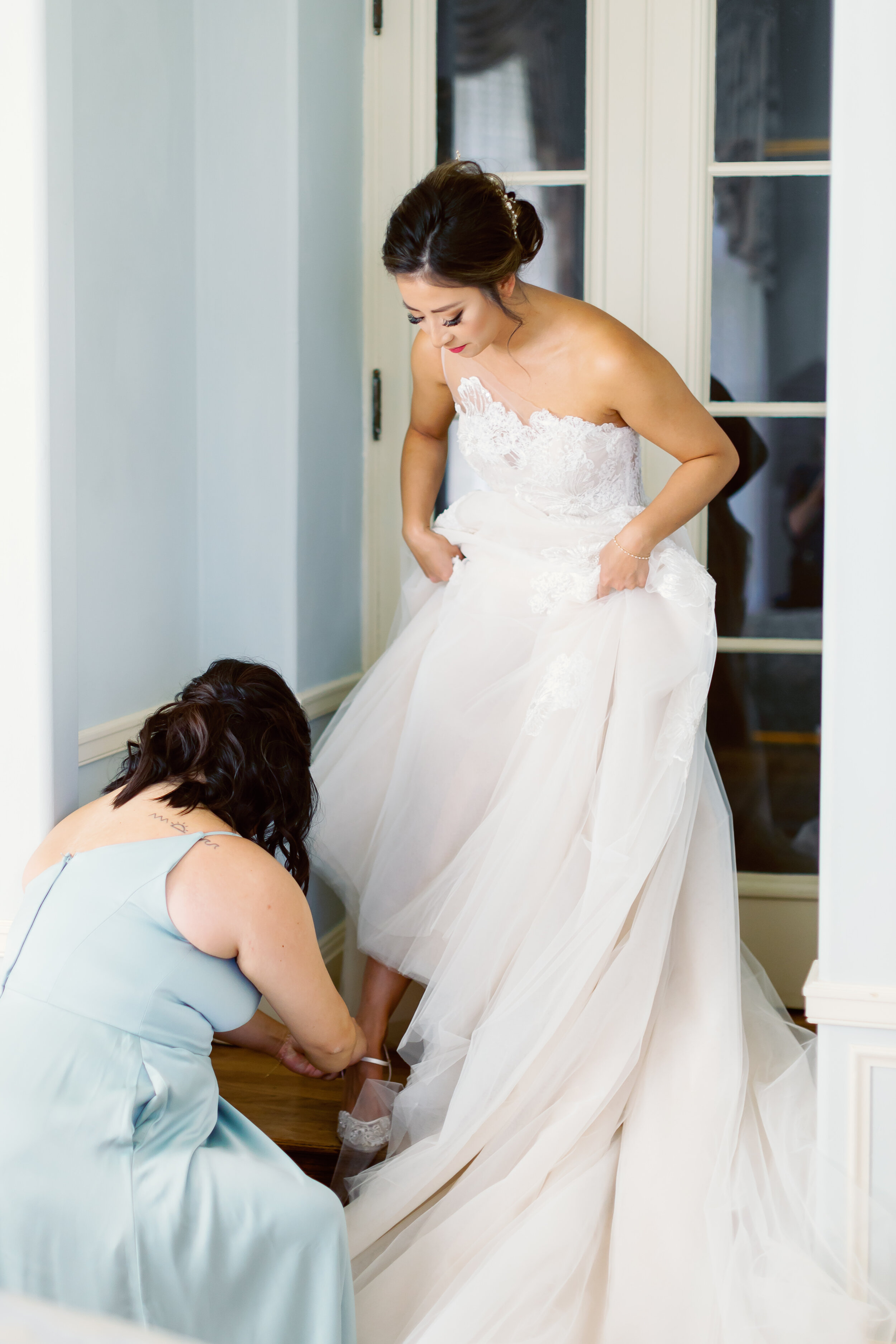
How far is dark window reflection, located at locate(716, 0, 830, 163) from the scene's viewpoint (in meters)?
2.50

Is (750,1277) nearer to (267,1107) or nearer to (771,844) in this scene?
(267,1107)

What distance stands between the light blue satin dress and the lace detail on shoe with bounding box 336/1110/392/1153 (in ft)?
1.58

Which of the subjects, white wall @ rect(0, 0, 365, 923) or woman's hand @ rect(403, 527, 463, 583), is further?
woman's hand @ rect(403, 527, 463, 583)

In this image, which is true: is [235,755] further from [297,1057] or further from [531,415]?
[531,415]

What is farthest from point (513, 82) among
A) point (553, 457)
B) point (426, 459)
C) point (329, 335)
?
point (553, 457)

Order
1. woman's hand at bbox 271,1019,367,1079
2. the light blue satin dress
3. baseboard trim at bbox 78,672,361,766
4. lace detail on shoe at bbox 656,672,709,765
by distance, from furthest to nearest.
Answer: baseboard trim at bbox 78,672,361,766, lace detail on shoe at bbox 656,672,709,765, woman's hand at bbox 271,1019,367,1079, the light blue satin dress

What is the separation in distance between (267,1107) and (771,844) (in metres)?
1.36

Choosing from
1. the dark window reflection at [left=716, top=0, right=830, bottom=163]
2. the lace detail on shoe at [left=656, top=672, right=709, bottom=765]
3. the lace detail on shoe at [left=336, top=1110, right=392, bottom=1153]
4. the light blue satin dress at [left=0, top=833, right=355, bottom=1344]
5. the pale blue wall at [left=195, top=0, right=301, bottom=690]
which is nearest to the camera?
the light blue satin dress at [left=0, top=833, right=355, bottom=1344]

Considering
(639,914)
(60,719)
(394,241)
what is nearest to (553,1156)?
(639,914)

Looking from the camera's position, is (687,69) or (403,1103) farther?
(687,69)

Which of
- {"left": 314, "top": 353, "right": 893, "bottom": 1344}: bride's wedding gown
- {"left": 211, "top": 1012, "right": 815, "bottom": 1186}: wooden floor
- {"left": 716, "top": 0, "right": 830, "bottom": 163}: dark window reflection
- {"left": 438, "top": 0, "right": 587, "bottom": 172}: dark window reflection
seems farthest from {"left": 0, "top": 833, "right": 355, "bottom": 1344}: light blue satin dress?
{"left": 716, "top": 0, "right": 830, "bottom": 163}: dark window reflection

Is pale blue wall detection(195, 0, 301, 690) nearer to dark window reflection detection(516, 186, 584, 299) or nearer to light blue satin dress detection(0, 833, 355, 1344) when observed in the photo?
dark window reflection detection(516, 186, 584, 299)

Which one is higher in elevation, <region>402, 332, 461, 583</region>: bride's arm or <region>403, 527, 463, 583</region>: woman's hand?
<region>402, 332, 461, 583</region>: bride's arm

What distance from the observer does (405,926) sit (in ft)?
6.48
